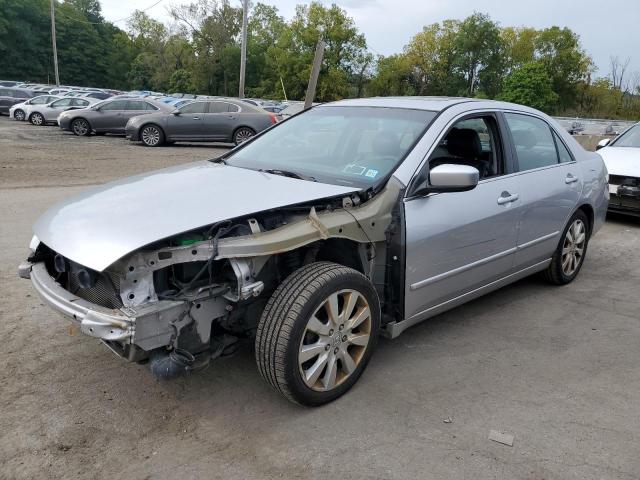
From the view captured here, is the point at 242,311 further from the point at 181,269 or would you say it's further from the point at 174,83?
the point at 174,83

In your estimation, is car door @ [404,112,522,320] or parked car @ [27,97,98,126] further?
parked car @ [27,97,98,126]

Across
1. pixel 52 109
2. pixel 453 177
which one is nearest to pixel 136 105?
pixel 52 109

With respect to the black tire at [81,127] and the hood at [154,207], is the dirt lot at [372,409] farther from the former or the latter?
the black tire at [81,127]

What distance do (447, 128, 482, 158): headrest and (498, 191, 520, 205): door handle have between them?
1.34ft

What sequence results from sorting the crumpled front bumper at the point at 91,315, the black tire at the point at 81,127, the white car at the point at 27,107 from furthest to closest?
1. the white car at the point at 27,107
2. the black tire at the point at 81,127
3. the crumpled front bumper at the point at 91,315

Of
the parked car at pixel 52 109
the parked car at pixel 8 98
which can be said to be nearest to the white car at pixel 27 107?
the parked car at pixel 52 109

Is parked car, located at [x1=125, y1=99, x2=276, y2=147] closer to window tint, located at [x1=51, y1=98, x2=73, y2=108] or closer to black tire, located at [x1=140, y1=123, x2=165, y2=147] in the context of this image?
black tire, located at [x1=140, y1=123, x2=165, y2=147]

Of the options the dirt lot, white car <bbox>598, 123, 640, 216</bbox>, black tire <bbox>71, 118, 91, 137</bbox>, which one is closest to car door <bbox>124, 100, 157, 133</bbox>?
black tire <bbox>71, 118, 91, 137</bbox>

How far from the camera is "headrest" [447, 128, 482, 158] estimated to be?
13.7ft

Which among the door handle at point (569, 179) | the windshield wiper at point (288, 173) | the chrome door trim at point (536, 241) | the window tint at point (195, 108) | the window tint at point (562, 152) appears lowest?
the chrome door trim at point (536, 241)

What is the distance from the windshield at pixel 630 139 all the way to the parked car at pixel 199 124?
1016 centimetres

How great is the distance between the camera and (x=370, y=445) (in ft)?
→ 9.00

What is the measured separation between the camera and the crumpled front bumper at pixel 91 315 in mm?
2492

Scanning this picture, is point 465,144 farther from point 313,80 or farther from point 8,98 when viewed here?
point 8,98
